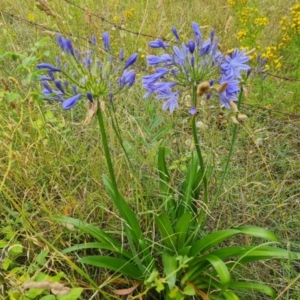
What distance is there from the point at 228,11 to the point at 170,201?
2952 millimetres

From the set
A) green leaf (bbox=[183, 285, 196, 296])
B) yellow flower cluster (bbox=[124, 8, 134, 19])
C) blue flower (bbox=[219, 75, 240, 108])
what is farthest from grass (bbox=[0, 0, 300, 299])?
yellow flower cluster (bbox=[124, 8, 134, 19])

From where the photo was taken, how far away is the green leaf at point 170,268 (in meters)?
1.55

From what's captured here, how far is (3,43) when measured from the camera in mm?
3789

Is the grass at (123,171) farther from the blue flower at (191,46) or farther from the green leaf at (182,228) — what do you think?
the blue flower at (191,46)

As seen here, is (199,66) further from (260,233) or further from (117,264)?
(117,264)

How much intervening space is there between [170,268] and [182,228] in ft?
0.59

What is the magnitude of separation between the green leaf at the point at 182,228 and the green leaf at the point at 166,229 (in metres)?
0.02

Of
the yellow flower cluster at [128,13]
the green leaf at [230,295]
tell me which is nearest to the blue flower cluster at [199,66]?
the green leaf at [230,295]

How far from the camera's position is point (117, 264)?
67.6 inches

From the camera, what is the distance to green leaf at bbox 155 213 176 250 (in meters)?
1.69

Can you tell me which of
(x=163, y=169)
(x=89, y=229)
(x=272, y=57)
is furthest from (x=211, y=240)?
(x=272, y=57)

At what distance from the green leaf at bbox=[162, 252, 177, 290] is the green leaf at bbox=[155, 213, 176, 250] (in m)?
0.05

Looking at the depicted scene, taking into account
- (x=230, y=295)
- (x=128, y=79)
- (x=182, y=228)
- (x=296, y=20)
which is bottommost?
(x=230, y=295)

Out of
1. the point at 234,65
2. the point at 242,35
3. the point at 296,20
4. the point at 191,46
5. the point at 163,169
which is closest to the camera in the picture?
the point at 191,46
